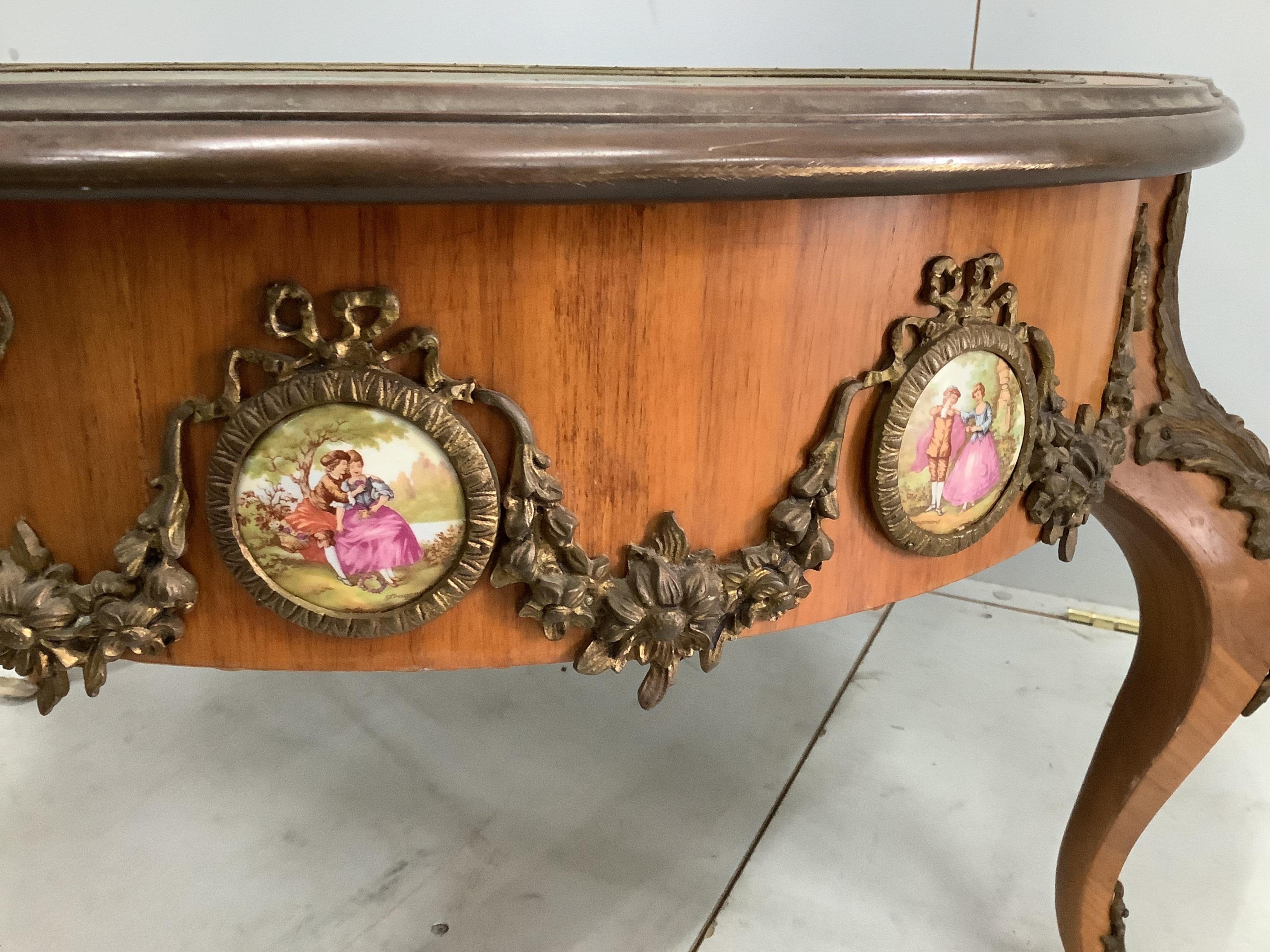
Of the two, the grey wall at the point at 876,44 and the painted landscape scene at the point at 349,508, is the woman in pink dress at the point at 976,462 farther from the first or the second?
the grey wall at the point at 876,44

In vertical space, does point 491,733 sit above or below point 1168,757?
below

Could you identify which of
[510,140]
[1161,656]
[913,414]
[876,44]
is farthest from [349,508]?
[876,44]

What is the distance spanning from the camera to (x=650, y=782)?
113cm

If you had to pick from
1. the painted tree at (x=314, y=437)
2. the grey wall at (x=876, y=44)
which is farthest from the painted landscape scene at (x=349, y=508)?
the grey wall at (x=876, y=44)

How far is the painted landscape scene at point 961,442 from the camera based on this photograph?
52 cm

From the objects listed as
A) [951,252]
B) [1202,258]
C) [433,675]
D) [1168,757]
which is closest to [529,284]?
[951,252]

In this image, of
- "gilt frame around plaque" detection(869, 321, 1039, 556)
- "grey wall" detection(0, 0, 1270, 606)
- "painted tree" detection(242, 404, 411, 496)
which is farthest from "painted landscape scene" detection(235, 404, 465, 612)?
"grey wall" detection(0, 0, 1270, 606)

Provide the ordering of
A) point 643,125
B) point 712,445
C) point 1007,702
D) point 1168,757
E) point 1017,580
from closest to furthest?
point 643,125, point 712,445, point 1168,757, point 1007,702, point 1017,580

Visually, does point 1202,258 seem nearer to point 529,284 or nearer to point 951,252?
point 951,252

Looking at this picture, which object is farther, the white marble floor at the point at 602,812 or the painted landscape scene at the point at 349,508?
the white marble floor at the point at 602,812

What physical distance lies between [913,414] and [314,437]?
0.93 ft

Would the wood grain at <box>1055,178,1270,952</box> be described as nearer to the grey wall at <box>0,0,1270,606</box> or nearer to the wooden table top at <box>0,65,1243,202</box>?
the wooden table top at <box>0,65,1243,202</box>

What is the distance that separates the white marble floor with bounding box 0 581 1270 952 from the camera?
94cm

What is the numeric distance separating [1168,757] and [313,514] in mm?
726
